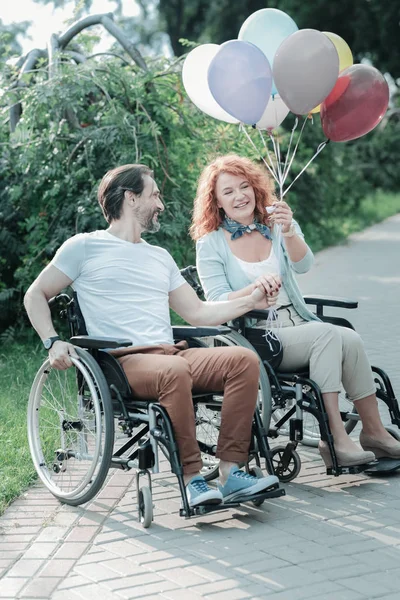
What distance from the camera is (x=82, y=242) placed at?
4469mm

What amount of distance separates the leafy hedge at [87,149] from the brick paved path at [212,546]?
10.7ft

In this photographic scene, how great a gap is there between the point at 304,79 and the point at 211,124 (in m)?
3.13

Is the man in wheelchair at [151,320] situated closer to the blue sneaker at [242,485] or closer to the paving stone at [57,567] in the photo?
the blue sneaker at [242,485]

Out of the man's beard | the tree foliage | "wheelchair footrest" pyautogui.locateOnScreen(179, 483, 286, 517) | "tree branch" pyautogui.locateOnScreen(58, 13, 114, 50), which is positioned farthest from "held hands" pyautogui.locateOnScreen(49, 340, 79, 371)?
"tree branch" pyautogui.locateOnScreen(58, 13, 114, 50)

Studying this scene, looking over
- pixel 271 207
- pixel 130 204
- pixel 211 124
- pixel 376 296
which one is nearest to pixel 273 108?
pixel 271 207

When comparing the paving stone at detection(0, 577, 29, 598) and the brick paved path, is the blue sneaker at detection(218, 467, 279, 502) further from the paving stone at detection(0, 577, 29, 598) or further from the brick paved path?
the paving stone at detection(0, 577, 29, 598)

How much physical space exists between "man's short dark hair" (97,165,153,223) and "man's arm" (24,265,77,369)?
0.40 meters

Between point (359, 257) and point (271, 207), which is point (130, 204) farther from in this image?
point (359, 257)

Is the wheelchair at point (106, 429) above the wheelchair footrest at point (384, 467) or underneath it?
above

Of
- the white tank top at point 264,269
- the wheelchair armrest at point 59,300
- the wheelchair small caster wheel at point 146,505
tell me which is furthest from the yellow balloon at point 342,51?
the wheelchair small caster wheel at point 146,505

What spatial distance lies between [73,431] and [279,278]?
1.17 m

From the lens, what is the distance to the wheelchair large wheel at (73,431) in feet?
13.2

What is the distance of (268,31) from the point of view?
5.22 m

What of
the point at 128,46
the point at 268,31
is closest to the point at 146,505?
the point at 268,31
